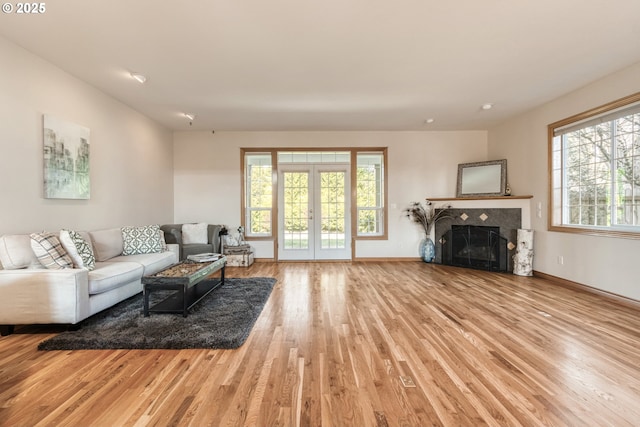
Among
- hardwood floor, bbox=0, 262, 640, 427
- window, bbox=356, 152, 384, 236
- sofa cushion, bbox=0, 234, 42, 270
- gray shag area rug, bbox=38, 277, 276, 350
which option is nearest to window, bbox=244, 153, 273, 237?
window, bbox=356, 152, 384, 236

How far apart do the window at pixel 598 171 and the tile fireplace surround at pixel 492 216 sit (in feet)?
1.75

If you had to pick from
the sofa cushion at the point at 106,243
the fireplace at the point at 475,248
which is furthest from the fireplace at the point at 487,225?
the sofa cushion at the point at 106,243

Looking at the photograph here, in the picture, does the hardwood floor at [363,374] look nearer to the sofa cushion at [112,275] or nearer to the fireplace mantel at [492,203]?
the sofa cushion at [112,275]

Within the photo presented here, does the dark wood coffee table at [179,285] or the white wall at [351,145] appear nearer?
the dark wood coffee table at [179,285]

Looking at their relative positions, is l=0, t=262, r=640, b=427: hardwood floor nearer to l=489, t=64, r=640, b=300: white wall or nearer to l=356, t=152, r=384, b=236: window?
l=489, t=64, r=640, b=300: white wall

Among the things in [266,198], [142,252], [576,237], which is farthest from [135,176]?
[576,237]

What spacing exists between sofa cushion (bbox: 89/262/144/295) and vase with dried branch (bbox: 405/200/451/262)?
4886 millimetres

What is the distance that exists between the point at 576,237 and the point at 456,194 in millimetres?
2240

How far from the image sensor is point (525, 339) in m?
2.37

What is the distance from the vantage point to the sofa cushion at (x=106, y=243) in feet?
11.5

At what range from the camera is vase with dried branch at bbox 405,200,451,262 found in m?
5.69

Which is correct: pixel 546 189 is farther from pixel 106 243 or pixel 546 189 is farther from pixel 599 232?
pixel 106 243

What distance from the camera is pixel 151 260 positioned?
11.9 ft

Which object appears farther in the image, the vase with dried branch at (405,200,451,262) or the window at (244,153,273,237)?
the window at (244,153,273,237)
